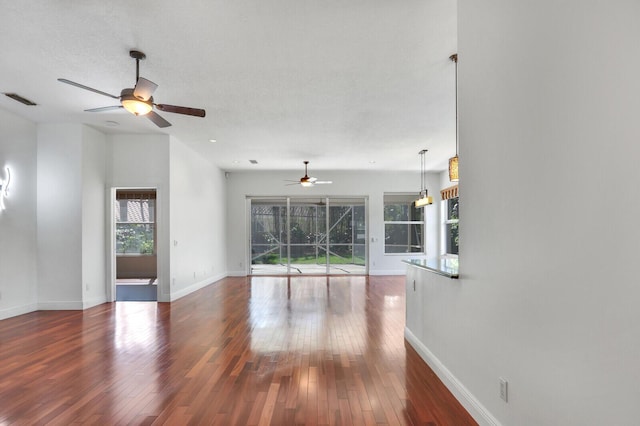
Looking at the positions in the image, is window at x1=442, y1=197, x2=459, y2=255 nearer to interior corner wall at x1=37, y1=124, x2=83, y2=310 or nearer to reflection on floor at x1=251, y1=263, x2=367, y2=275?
reflection on floor at x1=251, y1=263, x2=367, y2=275

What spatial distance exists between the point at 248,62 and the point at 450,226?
778 cm

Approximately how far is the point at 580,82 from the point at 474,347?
174 cm

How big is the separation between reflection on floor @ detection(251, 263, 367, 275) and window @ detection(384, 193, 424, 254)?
1.31 metres

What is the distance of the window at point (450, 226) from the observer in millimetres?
9430

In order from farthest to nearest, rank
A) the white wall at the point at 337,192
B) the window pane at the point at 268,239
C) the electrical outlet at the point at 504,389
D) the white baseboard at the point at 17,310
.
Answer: the window pane at the point at 268,239 → the white wall at the point at 337,192 → the white baseboard at the point at 17,310 → the electrical outlet at the point at 504,389

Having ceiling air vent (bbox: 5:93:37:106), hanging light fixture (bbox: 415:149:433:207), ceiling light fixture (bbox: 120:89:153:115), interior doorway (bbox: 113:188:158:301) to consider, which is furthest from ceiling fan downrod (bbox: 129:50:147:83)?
interior doorway (bbox: 113:188:158:301)

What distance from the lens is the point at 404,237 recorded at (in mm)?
10102

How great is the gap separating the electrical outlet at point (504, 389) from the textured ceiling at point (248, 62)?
261cm

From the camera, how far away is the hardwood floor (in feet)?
8.02

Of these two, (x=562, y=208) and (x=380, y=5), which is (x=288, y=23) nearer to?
(x=380, y=5)

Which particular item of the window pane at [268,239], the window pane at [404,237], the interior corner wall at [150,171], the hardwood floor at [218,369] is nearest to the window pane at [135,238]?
the window pane at [268,239]

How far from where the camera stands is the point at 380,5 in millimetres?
2619

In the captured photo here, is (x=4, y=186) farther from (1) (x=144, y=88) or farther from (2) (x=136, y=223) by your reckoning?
(2) (x=136, y=223)

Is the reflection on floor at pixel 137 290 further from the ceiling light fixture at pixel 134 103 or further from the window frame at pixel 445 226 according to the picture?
the window frame at pixel 445 226
